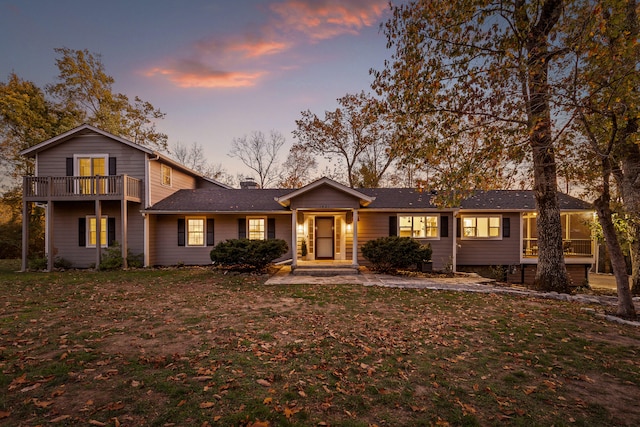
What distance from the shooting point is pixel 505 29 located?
6.15m

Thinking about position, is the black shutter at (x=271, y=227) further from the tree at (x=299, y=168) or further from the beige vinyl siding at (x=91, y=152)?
the tree at (x=299, y=168)

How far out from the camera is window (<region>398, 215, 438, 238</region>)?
1467 cm

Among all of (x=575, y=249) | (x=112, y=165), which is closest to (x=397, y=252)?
(x=575, y=249)

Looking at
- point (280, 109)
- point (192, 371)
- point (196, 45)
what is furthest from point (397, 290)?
point (280, 109)

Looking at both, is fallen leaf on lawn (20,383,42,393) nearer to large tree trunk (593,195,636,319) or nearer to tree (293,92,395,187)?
large tree trunk (593,195,636,319)

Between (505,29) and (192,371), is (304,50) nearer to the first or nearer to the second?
(505,29)

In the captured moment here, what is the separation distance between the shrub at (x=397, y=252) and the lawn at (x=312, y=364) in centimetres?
422

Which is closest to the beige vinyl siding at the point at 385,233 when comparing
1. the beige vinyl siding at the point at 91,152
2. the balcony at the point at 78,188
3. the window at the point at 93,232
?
the balcony at the point at 78,188

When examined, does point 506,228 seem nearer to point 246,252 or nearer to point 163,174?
point 246,252

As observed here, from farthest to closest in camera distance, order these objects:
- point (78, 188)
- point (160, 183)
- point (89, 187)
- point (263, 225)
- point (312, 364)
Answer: point (160, 183), point (263, 225), point (78, 188), point (89, 187), point (312, 364)

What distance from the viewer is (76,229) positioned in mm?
15086

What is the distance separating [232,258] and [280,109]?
1278 cm

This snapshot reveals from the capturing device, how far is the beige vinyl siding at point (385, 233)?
47.7ft

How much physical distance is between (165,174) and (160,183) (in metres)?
0.81
